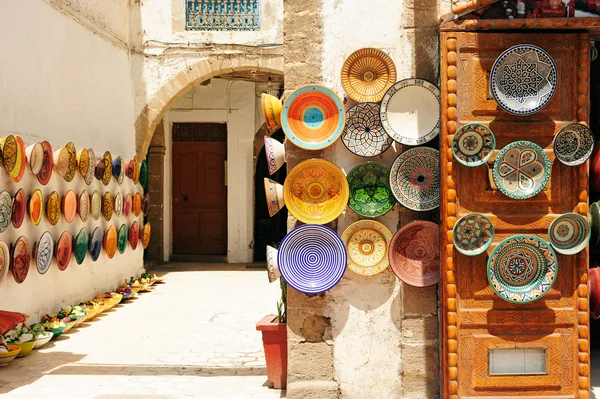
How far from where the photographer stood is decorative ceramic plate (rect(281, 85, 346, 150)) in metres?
3.94

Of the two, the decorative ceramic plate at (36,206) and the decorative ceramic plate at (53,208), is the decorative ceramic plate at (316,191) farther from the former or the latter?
the decorative ceramic plate at (53,208)

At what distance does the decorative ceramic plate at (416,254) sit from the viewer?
12.8ft

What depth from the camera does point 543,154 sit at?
367 centimetres

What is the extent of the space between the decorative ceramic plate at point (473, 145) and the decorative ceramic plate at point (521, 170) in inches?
2.7

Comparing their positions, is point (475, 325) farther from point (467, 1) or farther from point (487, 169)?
point (467, 1)

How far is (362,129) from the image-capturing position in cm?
399

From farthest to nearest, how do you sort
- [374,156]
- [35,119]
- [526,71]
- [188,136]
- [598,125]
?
1. [188,136]
2. [35,119]
3. [598,125]
4. [374,156]
5. [526,71]

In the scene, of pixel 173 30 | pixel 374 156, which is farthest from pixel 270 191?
pixel 173 30

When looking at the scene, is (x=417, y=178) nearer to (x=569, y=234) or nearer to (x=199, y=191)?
(x=569, y=234)

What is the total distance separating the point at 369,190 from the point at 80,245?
4291mm

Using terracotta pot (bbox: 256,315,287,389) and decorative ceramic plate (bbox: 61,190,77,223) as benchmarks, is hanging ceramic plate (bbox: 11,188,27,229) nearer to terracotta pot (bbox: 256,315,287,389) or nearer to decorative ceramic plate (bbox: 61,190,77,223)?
decorative ceramic plate (bbox: 61,190,77,223)

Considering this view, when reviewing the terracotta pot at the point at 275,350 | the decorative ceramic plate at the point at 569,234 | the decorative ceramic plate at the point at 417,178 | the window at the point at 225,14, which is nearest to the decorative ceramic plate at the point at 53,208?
the terracotta pot at the point at 275,350

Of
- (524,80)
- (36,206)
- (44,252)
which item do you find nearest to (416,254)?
(524,80)

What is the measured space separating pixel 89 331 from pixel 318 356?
3.40 m
